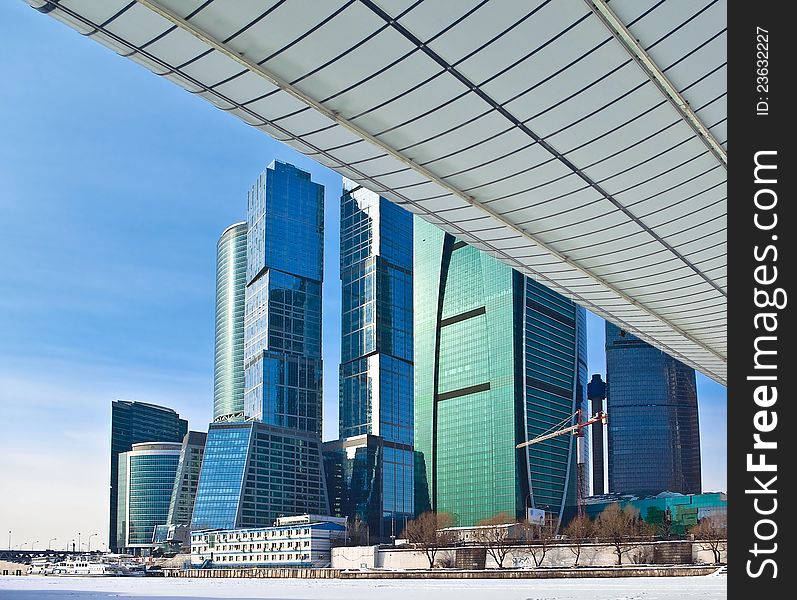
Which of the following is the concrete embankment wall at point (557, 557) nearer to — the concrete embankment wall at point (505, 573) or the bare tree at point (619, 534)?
the bare tree at point (619, 534)

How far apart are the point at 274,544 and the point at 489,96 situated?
159491mm

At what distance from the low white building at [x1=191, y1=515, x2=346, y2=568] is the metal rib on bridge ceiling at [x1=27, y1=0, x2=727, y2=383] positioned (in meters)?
141

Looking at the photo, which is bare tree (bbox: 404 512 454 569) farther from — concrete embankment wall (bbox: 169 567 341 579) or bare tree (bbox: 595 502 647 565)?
bare tree (bbox: 595 502 647 565)

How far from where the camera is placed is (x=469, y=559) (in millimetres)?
106250

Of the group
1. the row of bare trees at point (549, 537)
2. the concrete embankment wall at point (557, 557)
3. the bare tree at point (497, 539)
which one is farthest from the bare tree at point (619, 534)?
the bare tree at point (497, 539)

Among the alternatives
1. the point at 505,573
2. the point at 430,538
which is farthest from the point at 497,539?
the point at 505,573

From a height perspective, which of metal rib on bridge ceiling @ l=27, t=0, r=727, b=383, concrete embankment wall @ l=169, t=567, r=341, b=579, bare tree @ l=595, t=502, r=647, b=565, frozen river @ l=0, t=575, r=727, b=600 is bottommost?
concrete embankment wall @ l=169, t=567, r=341, b=579

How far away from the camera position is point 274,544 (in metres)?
167

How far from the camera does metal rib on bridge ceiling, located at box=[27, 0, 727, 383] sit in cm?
1422

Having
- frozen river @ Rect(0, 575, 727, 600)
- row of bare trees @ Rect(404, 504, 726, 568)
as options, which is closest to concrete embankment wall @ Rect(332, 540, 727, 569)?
row of bare trees @ Rect(404, 504, 726, 568)
